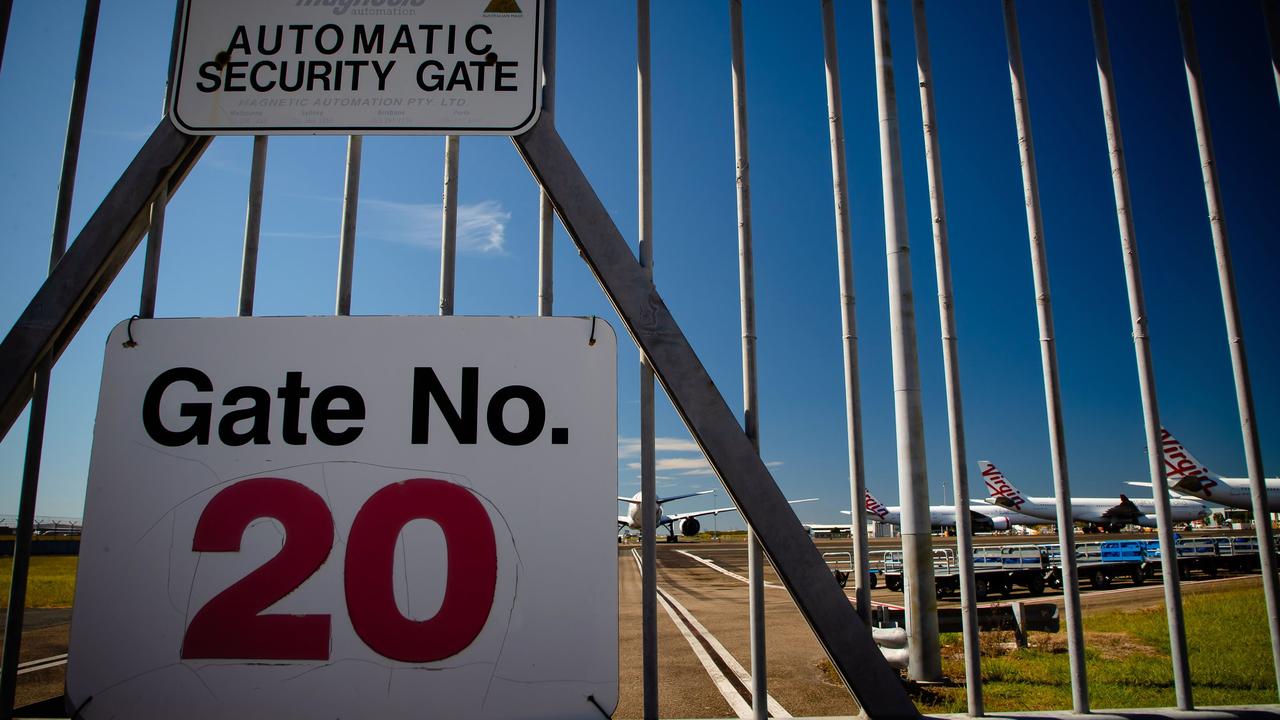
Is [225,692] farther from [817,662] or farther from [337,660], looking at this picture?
[817,662]

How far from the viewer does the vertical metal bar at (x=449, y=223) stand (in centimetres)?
338

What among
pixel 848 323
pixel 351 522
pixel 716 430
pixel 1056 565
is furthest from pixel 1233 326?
pixel 1056 565

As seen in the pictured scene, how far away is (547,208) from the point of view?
3473 mm

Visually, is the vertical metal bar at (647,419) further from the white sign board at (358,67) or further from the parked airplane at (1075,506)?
the parked airplane at (1075,506)

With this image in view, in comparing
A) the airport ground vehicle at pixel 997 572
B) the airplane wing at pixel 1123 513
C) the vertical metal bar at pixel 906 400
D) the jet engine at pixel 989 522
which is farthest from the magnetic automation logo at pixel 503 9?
the jet engine at pixel 989 522

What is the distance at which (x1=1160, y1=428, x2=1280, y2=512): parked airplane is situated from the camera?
A: 18.4m

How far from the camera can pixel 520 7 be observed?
11.2 ft

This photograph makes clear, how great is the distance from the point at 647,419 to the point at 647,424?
0.09 ft

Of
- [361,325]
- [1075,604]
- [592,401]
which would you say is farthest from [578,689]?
[1075,604]

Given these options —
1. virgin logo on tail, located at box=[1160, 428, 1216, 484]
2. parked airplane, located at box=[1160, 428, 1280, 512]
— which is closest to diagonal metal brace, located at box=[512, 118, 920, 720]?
parked airplane, located at box=[1160, 428, 1280, 512]

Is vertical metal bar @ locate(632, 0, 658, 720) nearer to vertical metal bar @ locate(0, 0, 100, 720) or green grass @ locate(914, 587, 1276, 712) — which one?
green grass @ locate(914, 587, 1276, 712)

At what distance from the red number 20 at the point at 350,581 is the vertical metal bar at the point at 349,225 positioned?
1.03 m

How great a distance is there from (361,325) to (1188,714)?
4.65 meters

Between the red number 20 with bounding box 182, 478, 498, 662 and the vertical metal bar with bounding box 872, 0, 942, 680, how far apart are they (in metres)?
2.46
